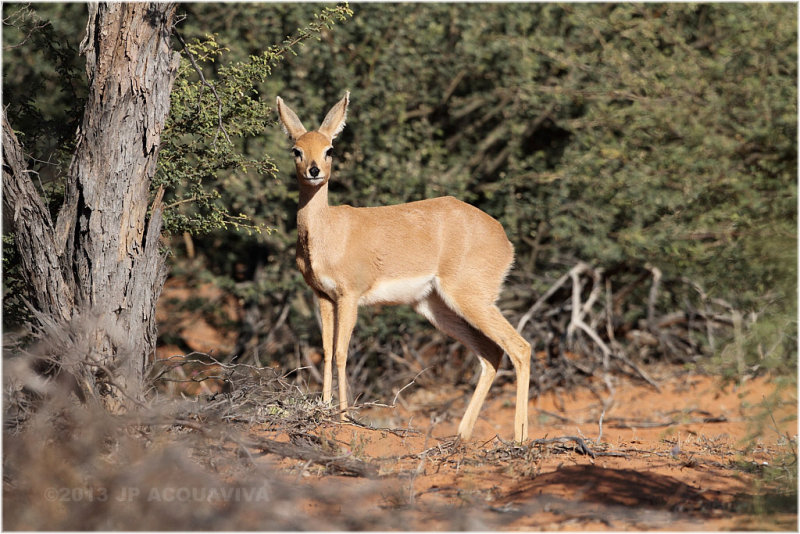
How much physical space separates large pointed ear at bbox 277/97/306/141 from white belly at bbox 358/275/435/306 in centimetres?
148

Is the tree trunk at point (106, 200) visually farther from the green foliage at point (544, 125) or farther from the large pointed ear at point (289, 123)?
the green foliage at point (544, 125)

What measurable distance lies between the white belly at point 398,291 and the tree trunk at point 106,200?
7.42ft

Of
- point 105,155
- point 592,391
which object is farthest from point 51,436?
point 592,391

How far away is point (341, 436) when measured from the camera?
20.5 ft

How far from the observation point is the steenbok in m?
7.34

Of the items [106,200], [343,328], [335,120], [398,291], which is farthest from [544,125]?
[106,200]

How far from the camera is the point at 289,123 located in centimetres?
759

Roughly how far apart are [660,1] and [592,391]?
4996 millimetres

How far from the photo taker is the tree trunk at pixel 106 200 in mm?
5641

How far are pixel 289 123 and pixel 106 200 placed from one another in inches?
88.2

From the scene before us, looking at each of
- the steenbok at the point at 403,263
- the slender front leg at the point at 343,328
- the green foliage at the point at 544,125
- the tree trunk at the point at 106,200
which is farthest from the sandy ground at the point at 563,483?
the green foliage at the point at 544,125

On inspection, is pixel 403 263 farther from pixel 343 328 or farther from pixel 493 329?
pixel 493 329

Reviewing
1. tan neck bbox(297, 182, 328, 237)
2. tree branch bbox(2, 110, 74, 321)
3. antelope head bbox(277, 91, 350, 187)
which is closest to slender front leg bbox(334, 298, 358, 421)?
tan neck bbox(297, 182, 328, 237)

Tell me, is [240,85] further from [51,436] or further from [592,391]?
[592,391]
